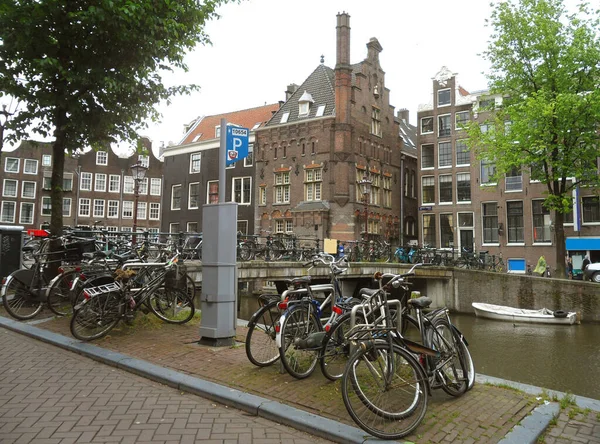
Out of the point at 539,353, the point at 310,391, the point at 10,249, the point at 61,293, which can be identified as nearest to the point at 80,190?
the point at 10,249

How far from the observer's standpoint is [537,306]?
19.8m

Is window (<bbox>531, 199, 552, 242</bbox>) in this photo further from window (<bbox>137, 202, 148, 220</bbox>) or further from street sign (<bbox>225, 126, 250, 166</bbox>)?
window (<bbox>137, 202, 148, 220</bbox>)

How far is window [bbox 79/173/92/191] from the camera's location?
4421cm

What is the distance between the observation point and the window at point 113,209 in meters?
45.3

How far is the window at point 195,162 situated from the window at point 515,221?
23.3 m

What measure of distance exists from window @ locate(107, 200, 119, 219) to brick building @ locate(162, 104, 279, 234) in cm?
931

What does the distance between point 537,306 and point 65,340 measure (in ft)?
63.5

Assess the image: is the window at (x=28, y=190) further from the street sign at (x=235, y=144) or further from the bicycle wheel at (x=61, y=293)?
the street sign at (x=235, y=144)

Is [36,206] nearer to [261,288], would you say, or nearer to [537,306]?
[261,288]

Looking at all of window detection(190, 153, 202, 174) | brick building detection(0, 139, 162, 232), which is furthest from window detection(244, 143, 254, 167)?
brick building detection(0, 139, 162, 232)

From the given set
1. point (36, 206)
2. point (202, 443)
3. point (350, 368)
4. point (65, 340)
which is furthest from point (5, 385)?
point (36, 206)

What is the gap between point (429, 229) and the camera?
1267 inches

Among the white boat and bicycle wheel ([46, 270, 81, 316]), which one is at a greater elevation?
bicycle wheel ([46, 270, 81, 316])

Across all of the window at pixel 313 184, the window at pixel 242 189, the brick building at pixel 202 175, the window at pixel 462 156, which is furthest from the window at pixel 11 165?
the window at pixel 462 156
